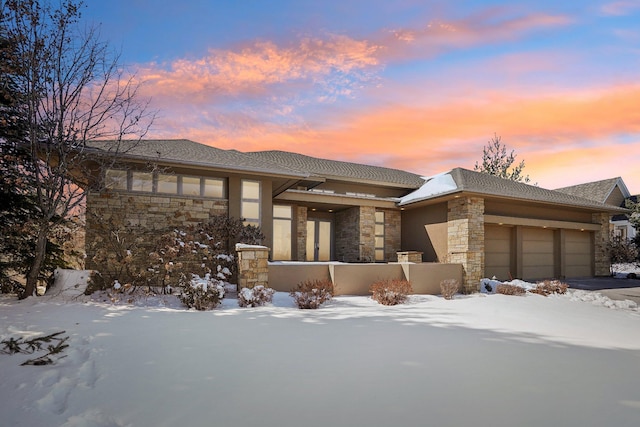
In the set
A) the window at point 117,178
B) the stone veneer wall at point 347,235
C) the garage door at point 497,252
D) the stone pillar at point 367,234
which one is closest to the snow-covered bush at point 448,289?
the stone pillar at point 367,234

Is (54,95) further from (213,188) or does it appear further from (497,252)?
(497,252)

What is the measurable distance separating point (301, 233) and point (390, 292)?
7.03m

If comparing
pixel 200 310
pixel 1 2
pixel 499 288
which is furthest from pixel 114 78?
pixel 499 288

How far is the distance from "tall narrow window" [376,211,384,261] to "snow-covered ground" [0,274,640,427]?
9162 mm

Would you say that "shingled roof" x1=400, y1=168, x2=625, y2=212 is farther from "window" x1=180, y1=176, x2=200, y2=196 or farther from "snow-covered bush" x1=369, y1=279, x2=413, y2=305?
"window" x1=180, y1=176, x2=200, y2=196

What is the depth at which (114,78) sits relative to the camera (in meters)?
8.74

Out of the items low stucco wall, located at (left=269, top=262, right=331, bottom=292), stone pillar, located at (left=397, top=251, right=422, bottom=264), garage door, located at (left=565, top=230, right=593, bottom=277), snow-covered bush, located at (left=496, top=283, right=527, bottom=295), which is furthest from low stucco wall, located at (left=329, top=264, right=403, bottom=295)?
garage door, located at (left=565, top=230, right=593, bottom=277)

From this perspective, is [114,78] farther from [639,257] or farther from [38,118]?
[639,257]

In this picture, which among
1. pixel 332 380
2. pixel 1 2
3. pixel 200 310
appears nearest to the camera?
pixel 332 380

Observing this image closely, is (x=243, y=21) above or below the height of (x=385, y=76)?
above

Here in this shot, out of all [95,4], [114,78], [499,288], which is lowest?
[499,288]

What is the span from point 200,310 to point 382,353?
13.9ft

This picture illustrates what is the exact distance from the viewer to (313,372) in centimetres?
353

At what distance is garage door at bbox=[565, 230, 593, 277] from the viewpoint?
17.0 metres
